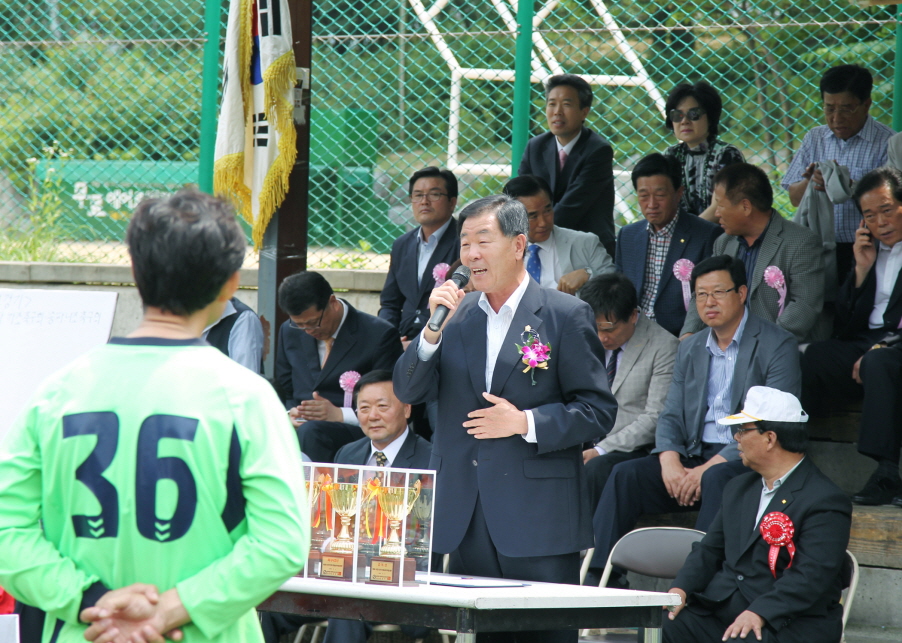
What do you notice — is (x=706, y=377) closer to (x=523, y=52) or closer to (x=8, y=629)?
(x=523, y=52)

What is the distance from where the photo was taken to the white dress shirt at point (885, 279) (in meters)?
4.95

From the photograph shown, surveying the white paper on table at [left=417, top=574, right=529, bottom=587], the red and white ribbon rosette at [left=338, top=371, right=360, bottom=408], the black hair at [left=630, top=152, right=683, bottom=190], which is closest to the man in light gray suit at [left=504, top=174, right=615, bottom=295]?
the black hair at [left=630, top=152, right=683, bottom=190]

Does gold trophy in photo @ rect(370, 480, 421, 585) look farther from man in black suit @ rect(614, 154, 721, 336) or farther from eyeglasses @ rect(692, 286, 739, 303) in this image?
man in black suit @ rect(614, 154, 721, 336)

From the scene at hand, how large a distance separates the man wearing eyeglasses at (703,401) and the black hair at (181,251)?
3036 mm

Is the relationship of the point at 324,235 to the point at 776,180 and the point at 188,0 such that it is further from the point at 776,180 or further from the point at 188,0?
the point at 188,0

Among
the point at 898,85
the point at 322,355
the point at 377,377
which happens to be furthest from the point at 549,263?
the point at 898,85

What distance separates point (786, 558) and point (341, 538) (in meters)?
1.79

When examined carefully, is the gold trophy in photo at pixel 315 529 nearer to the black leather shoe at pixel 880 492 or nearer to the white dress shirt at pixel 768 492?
the white dress shirt at pixel 768 492

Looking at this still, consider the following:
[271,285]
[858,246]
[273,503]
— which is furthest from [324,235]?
[273,503]

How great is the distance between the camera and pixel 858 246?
16.6ft

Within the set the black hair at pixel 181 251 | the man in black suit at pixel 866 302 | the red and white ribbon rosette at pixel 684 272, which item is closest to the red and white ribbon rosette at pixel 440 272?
the red and white ribbon rosette at pixel 684 272

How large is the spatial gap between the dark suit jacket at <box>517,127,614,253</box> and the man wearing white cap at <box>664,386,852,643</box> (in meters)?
2.10

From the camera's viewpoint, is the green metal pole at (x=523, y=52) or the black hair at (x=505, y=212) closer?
the black hair at (x=505, y=212)

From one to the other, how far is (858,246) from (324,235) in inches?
144
